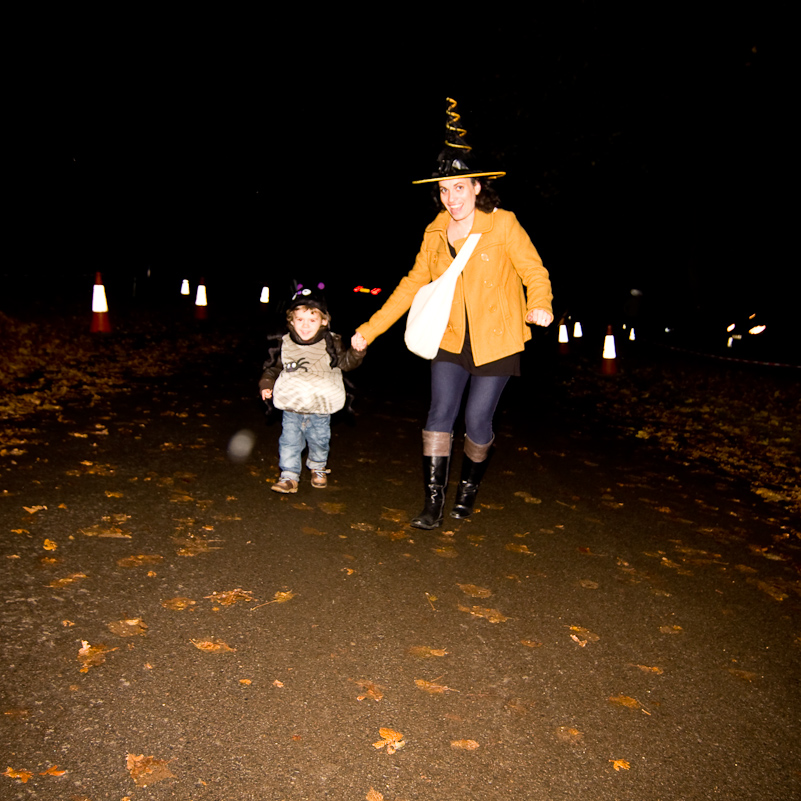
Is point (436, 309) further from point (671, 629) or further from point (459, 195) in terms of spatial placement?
point (671, 629)

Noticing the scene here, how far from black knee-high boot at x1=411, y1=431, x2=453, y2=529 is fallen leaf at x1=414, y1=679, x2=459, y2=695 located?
193cm

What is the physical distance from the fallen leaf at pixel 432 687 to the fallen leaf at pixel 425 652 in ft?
0.68

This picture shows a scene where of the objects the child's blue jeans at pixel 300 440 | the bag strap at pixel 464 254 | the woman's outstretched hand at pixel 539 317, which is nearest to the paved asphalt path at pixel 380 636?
the child's blue jeans at pixel 300 440

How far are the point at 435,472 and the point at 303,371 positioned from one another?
1128 mm

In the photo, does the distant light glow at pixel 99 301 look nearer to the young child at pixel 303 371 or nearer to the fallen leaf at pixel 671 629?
the young child at pixel 303 371

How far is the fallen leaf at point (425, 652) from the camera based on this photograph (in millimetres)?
3533

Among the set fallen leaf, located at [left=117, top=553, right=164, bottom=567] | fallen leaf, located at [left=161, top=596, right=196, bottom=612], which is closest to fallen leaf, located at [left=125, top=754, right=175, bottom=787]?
fallen leaf, located at [left=161, top=596, right=196, bottom=612]

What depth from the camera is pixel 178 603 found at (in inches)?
150

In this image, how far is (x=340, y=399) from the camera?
5688 mm

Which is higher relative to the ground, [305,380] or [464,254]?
[464,254]

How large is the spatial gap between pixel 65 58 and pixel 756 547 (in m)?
26.1

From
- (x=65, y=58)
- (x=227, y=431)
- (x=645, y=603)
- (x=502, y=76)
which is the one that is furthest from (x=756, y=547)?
(x=65, y=58)

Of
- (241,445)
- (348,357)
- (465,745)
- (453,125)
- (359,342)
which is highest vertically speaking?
(453,125)

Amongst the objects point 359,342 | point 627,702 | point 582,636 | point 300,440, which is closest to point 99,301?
point 300,440
